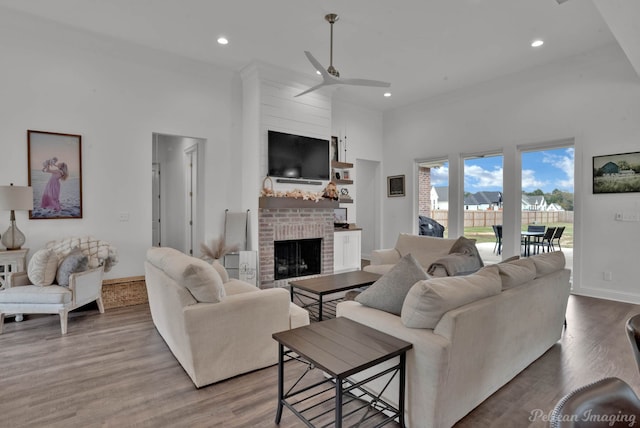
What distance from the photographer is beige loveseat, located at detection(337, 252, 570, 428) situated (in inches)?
70.4

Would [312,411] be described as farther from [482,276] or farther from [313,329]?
[482,276]

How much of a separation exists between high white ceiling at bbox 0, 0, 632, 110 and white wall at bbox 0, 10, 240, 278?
245 millimetres

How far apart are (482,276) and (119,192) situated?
14.6 ft

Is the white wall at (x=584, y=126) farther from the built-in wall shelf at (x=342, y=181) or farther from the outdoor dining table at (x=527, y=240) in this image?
the built-in wall shelf at (x=342, y=181)

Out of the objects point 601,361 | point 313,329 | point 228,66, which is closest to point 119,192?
point 228,66

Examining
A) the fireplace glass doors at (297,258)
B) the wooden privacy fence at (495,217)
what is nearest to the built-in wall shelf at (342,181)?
the fireplace glass doors at (297,258)

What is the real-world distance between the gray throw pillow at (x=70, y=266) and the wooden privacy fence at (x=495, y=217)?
5.80m

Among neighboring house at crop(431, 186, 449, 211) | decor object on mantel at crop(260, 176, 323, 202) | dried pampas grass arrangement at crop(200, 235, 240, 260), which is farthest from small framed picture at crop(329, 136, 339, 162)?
dried pampas grass arrangement at crop(200, 235, 240, 260)

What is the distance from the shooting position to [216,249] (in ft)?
16.6

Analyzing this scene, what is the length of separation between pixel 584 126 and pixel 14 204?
7.12m

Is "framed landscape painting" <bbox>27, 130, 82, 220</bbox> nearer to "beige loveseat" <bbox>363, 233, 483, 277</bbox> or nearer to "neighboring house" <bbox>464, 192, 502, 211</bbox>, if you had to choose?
"beige loveseat" <bbox>363, 233, 483, 277</bbox>

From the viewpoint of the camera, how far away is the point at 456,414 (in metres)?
1.96

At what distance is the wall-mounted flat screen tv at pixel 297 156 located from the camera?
5418 mm

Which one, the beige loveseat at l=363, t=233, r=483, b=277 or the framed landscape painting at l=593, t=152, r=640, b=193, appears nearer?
the beige loveseat at l=363, t=233, r=483, b=277
